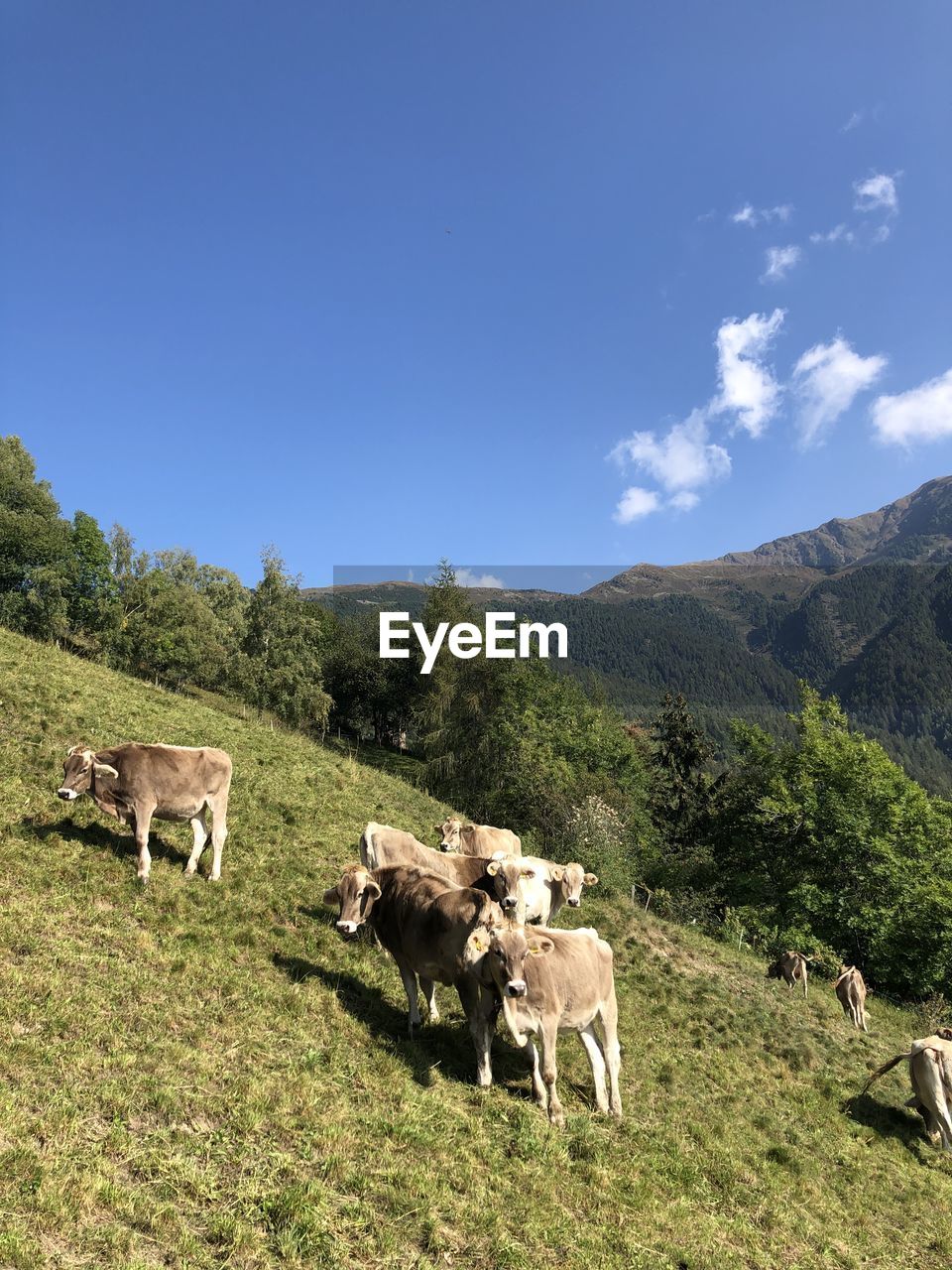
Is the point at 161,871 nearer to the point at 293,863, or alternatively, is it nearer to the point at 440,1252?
the point at 293,863

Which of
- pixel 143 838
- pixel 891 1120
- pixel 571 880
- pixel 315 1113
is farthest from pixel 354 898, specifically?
pixel 891 1120

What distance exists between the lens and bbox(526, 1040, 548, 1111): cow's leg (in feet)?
28.7

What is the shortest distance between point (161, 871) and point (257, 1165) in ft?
21.4

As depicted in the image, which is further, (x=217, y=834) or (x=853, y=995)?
(x=853, y=995)

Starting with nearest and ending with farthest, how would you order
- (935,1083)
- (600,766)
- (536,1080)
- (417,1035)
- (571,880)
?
(536,1080) → (417,1035) → (935,1083) → (571,880) → (600,766)

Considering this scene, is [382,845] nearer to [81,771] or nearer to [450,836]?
[450,836]

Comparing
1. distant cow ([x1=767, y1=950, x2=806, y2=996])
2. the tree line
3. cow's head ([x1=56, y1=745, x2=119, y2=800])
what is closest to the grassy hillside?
cow's head ([x1=56, y1=745, x2=119, y2=800])

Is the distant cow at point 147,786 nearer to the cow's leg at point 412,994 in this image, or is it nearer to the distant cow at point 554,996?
the cow's leg at point 412,994

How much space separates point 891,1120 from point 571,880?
7.24 metres

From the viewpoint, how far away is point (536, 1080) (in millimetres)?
8859

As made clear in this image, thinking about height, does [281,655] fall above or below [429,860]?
above

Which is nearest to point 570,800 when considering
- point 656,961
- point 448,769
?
point 448,769

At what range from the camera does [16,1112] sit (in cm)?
556

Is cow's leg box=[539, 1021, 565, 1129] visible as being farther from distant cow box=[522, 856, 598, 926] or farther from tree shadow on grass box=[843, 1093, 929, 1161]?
tree shadow on grass box=[843, 1093, 929, 1161]
